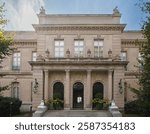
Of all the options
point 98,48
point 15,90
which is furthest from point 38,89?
point 98,48

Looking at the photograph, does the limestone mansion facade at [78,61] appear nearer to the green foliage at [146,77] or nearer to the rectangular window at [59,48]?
the rectangular window at [59,48]

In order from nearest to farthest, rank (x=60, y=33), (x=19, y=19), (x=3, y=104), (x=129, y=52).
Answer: (x=19, y=19) → (x=3, y=104) → (x=60, y=33) → (x=129, y=52)

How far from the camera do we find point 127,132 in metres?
5.28

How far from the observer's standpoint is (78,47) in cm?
2645

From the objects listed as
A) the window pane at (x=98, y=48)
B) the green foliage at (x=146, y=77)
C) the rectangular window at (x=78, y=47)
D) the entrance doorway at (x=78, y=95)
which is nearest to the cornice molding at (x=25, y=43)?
the rectangular window at (x=78, y=47)

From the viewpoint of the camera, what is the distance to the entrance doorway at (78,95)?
1000 inches

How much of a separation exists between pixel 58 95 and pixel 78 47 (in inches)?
183

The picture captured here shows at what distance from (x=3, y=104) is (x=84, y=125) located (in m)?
17.5

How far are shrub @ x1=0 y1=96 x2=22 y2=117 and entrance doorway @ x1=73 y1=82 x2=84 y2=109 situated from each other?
473 cm

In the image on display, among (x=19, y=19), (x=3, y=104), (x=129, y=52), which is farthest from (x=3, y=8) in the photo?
Result: (x=129, y=52)

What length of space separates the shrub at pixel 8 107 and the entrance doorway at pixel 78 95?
4.73 meters

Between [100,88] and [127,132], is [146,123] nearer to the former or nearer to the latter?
[127,132]

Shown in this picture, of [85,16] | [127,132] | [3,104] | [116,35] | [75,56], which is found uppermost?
[85,16]

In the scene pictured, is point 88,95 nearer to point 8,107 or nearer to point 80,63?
point 80,63
